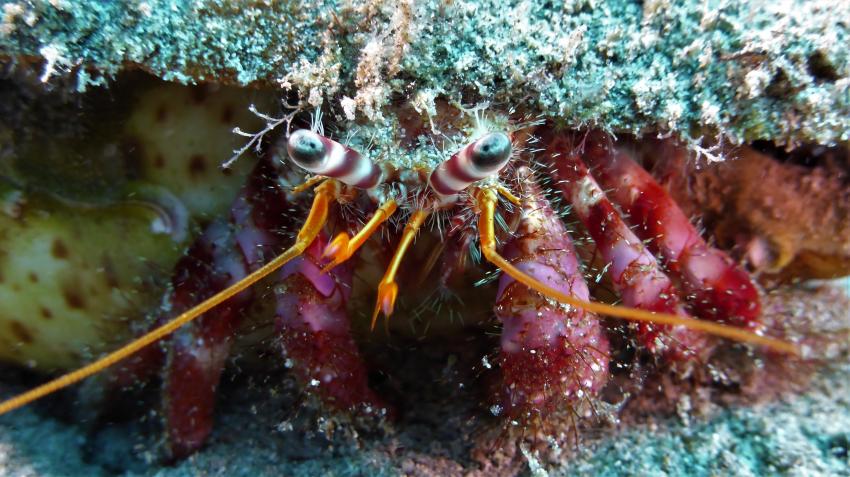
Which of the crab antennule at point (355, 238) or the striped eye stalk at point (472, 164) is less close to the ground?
the striped eye stalk at point (472, 164)

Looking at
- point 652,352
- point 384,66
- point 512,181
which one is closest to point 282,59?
point 384,66

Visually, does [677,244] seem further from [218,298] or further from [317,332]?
[218,298]

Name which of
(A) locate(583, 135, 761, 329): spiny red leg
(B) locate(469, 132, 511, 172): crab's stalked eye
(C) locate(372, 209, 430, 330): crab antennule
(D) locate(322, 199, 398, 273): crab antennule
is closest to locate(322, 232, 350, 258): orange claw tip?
(D) locate(322, 199, 398, 273): crab antennule

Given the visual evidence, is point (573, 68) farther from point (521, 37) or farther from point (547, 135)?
point (547, 135)

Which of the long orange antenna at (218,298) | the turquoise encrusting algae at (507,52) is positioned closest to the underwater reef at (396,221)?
the turquoise encrusting algae at (507,52)

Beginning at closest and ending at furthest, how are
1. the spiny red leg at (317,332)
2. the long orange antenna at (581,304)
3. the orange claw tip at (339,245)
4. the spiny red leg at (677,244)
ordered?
the long orange antenna at (581,304) → the orange claw tip at (339,245) → the spiny red leg at (317,332) → the spiny red leg at (677,244)

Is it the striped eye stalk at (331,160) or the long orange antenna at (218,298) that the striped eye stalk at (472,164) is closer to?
the striped eye stalk at (331,160)
